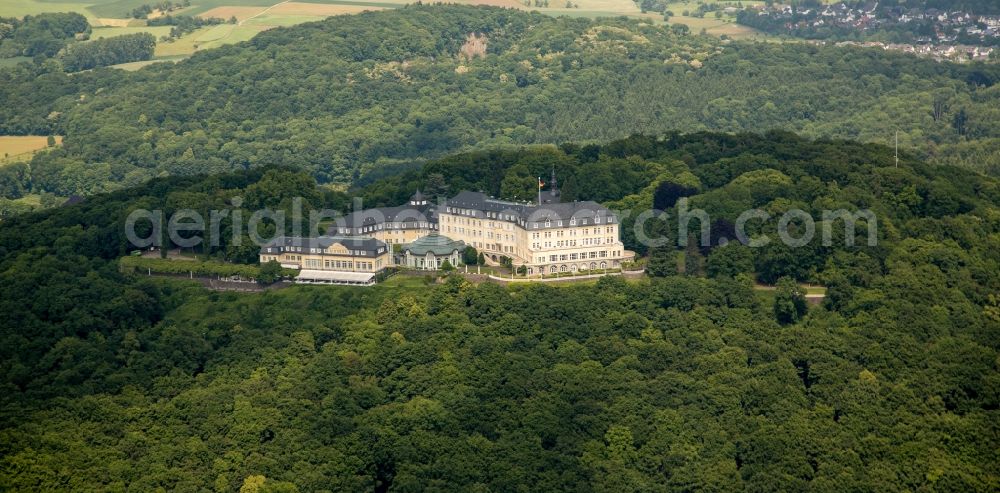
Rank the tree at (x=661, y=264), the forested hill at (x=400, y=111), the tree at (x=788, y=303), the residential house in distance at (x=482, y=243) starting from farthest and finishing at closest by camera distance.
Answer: the forested hill at (x=400, y=111) → the residential house in distance at (x=482, y=243) → the tree at (x=661, y=264) → the tree at (x=788, y=303)

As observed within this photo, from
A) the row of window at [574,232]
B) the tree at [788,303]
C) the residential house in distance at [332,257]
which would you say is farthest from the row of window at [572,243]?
the tree at [788,303]

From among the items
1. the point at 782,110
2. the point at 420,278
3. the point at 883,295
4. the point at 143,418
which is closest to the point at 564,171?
the point at 420,278

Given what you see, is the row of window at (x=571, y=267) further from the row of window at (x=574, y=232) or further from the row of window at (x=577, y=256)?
the row of window at (x=574, y=232)

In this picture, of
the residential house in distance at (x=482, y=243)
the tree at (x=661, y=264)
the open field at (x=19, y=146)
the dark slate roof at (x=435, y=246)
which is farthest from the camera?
the open field at (x=19, y=146)

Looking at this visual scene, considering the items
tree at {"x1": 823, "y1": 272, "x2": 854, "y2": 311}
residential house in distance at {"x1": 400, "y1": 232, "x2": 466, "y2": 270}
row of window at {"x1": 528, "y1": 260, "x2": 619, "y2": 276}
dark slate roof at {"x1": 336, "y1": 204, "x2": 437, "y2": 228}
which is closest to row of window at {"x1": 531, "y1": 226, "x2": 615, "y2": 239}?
row of window at {"x1": 528, "y1": 260, "x2": 619, "y2": 276}

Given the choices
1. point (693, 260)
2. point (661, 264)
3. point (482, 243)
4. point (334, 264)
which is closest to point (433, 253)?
point (482, 243)

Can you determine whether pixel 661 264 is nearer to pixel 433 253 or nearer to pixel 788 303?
pixel 788 303

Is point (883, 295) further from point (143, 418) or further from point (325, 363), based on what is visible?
point (143, 418)
